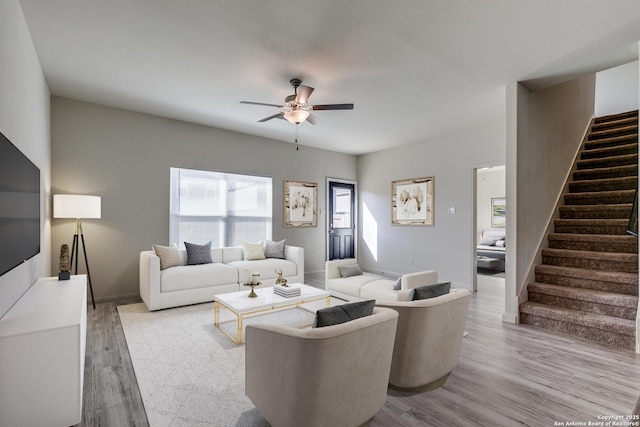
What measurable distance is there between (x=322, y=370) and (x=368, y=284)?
2655 mm

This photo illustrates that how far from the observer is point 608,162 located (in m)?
4.74

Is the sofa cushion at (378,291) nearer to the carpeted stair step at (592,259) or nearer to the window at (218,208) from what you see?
the carpeted stair step at (592,259)

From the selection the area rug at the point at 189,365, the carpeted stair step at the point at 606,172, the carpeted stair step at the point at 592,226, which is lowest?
the area rug at the point at 189,365

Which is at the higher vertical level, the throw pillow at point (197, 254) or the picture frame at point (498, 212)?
the picture frame at point (498, 212)

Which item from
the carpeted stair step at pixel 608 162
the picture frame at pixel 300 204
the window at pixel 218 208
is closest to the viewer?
the carpeted stair step at pixel 608 162

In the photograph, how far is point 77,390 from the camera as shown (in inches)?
70.0

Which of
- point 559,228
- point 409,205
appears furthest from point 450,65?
point 409,205

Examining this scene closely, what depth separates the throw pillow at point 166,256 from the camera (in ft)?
14.2

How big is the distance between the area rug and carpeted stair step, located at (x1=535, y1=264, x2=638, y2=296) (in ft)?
9.80

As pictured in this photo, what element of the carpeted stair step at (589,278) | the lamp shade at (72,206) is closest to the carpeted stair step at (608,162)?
the carpeted stair step at (589,278)

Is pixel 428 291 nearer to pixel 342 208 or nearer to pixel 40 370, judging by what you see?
pixel 40 370

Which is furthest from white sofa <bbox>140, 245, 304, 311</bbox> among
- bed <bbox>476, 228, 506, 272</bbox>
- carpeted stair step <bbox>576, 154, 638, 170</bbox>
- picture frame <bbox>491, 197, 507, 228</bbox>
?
picture frame <bbox>491, 197, 507, 228</bbox>

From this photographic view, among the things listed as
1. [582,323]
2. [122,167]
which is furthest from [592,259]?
[122,167]

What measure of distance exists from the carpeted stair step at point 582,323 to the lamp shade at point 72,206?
5.24 m
